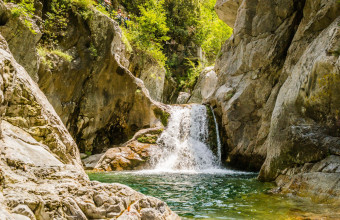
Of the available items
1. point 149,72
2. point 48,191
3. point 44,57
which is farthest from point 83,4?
point 48,191

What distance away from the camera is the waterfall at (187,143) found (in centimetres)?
1344

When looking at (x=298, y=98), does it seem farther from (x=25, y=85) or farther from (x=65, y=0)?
(x=65, y=0)

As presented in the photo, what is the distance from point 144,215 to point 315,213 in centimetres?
306

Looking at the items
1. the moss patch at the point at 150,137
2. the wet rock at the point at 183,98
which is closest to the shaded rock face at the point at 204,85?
the wet rock at the point at 183,98

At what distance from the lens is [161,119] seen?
51.5ft

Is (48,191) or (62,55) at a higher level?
(62,55)

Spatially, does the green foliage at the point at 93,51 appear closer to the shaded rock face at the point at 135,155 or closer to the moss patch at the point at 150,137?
the shaded rock face at the point at 135,155

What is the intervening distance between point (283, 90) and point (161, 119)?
8421mm

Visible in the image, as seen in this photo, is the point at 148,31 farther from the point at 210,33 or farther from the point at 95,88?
the point at 210,33

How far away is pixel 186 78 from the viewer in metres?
→ 26.7

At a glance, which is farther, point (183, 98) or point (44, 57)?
point (183, 98)

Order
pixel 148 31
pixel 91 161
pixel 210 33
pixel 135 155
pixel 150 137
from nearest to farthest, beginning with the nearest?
pixel 135 155, pixel 91 161, pixel 150 137, pixel 148 31, pixel 210 33

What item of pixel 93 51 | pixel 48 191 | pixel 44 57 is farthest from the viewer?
pixel 93 51

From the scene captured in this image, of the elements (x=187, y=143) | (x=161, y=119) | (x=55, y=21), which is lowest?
(x=187, y=143)
